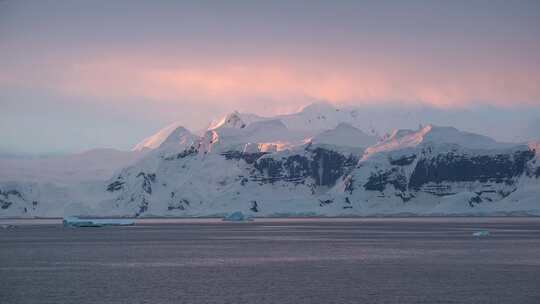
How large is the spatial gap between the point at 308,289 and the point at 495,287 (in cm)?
1682

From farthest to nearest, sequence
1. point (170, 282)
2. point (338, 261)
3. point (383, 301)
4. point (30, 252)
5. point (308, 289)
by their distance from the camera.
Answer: point (30, 252) → point (338, 261) → point (170, 282) → point (308, 289) → point (383, 301)

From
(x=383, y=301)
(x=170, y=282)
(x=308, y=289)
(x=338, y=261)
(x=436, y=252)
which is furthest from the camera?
(x=436, y=252)

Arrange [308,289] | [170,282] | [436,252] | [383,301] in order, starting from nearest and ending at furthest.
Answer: [383,301], [308,289], [170,282], [436,252]

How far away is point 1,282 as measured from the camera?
89.2 m

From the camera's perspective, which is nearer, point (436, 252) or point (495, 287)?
point (495, 287)

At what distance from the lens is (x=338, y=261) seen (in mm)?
111500

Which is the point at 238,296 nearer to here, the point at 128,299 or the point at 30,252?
the point at 128,299

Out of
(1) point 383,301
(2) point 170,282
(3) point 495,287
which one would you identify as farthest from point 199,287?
(3) point 495,287

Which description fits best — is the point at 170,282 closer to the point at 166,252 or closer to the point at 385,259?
the point at 385,259

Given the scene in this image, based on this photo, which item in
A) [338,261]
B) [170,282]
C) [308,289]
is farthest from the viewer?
[338,261]

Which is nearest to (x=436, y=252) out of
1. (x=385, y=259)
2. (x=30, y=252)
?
(x=385, y=259)

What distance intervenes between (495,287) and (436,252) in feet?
149

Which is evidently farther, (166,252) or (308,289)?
(166,252)

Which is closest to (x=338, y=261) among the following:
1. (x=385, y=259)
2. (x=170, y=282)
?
(x=385, y=259)
